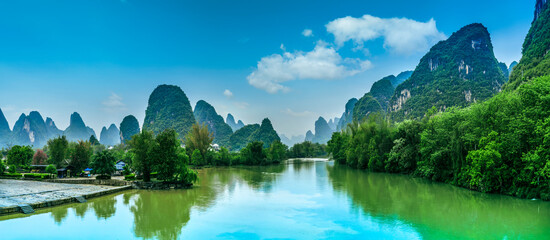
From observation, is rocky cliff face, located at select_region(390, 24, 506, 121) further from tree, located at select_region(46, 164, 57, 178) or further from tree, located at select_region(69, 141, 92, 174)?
tree, located at select_region(46, 164, 57, 178)

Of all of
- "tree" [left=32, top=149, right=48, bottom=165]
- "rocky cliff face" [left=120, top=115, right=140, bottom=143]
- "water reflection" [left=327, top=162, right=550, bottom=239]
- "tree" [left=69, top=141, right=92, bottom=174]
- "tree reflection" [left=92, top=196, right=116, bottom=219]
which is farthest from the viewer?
"rocky cliff face" [left=120, top=115, right=140, bottom=143]

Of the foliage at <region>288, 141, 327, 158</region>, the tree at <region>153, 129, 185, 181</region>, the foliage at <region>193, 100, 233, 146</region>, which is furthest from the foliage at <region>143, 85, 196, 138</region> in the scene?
the tree at <region>153, 129, 185, 181</region>

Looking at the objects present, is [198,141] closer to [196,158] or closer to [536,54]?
[196,158]

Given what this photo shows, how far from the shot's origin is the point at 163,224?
12859 millimetres

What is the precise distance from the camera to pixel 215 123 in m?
147

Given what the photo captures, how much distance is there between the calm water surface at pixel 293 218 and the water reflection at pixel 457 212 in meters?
0.03

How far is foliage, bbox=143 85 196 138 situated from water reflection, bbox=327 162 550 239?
326 ft

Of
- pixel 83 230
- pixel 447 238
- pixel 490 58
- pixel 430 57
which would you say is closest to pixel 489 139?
pixel 447 238

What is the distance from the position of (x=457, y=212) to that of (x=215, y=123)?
137 m

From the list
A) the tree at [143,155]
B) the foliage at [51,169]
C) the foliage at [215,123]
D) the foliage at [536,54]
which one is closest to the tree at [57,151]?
the foliage at [51,169]

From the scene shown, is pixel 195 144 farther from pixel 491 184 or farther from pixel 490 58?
pixel 490 58

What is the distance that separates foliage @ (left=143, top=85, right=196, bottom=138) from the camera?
11644cm

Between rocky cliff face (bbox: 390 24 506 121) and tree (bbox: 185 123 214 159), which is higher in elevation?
rocky cliff face (bbox: 390 24 506 121)

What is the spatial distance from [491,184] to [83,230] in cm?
2202
